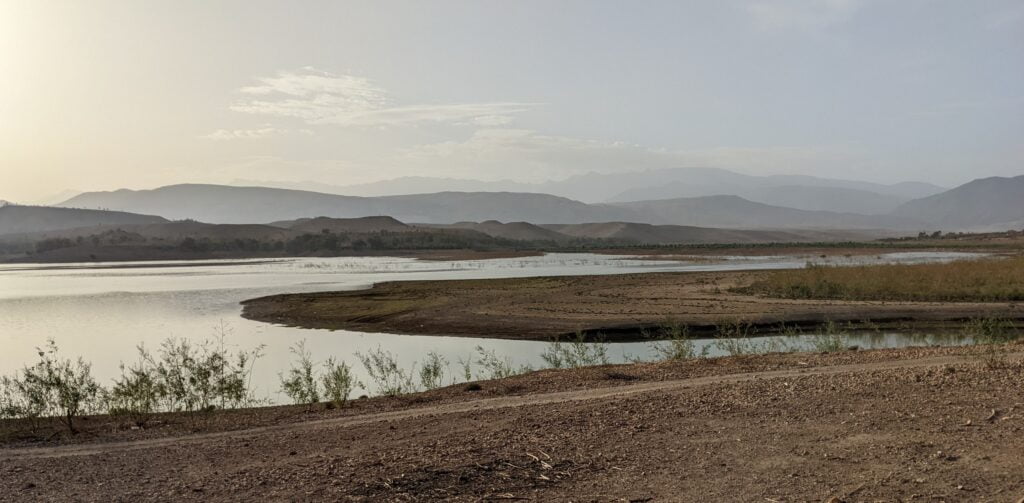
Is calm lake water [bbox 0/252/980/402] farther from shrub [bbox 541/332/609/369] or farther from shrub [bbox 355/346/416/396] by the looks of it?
shrub [bbox 355/346/416/396]

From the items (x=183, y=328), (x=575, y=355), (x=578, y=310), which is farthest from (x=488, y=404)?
(x=183, y=328)

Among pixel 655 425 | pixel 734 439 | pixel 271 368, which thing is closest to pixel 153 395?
pixel 271 368

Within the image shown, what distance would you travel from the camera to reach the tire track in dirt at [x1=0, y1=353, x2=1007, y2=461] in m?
9.44

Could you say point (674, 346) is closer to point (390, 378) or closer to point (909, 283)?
point (390, 378)

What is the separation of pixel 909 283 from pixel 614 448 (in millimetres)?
28940

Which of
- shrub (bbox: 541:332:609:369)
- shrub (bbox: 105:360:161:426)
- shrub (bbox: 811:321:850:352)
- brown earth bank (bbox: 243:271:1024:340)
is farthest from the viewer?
brown earth bank (bbox: 243:271:1024:340)

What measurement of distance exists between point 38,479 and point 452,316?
69.5 feet

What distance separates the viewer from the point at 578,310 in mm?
29312

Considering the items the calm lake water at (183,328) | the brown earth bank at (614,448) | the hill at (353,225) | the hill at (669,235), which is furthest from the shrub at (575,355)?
the hill at (669,235)

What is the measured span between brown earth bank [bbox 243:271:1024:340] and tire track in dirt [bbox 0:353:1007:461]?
1188 centimetres

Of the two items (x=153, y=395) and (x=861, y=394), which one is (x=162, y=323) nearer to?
(x=153, y=395)

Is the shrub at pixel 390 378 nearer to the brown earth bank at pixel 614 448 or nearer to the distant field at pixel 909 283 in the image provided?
the brown earth bank at pixel 614 448

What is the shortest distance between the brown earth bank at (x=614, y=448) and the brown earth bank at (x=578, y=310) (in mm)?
13765

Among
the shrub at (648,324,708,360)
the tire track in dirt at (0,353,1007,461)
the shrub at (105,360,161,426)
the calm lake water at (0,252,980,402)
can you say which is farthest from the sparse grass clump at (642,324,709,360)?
the shrub at (105,360,161,426)
